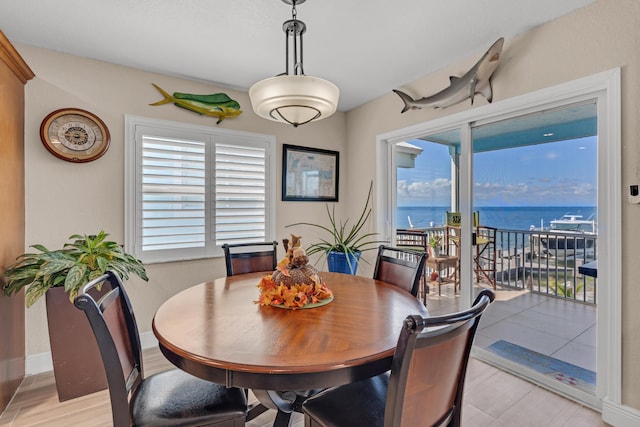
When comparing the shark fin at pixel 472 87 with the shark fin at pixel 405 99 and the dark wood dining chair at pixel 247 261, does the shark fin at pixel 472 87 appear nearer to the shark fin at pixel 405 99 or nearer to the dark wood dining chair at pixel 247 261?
the shark fin at pixel 405 99

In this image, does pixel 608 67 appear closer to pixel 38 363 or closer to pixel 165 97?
pixel 165 97

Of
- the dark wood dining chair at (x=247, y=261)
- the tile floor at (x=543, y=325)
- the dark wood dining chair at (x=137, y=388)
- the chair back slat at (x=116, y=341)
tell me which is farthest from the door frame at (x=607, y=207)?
the chair back slat at (x=116, y=341)

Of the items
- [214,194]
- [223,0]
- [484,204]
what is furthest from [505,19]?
[214,194]

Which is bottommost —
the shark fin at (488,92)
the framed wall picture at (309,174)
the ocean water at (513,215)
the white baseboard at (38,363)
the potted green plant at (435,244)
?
the white baseboard at (38,363)

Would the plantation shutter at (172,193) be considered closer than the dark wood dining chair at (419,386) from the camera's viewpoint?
No

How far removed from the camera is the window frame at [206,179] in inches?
109

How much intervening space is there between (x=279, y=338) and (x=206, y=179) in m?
2.28

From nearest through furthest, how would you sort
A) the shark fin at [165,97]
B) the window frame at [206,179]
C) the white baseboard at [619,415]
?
the white baseboard at [619,415]
the window frame at [206,179]
the shark fin at [165,97]

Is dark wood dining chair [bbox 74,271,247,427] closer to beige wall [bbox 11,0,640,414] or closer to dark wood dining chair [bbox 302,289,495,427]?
dark wood dining chair [bbox 302,289,495,427]

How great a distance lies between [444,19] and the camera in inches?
84.0

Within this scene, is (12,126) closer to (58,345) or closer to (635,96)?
(58,345)

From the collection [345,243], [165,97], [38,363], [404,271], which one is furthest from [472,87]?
[38,363]

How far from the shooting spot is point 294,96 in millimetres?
1556

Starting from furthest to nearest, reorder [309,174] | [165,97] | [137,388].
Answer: [309,174]
[165,97]
[137,388]
